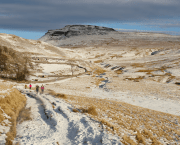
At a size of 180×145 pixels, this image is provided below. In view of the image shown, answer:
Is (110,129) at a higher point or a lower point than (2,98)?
lower

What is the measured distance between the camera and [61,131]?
13.2 meters

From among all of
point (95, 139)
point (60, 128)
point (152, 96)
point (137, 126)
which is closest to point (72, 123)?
point (60, 128)

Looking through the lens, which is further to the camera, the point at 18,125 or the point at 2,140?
the point at 18,125

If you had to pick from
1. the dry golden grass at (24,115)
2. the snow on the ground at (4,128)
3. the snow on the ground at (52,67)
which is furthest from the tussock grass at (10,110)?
the snow on the ground at (52,67)

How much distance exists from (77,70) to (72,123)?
61190mm

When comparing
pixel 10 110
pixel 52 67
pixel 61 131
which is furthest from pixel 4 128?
pixel 52 67

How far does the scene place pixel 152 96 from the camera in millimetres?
35094

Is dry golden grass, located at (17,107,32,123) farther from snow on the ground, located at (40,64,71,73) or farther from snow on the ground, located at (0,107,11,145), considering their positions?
snow on the ground, located at (40,64,71,73)

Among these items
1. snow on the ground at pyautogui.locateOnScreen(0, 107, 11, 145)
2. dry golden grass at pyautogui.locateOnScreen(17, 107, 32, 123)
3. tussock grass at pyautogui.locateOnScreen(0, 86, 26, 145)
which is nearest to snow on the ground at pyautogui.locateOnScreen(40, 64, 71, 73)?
tussock grass at pyautogui.locateOnScreen(0, 86, 26, 145)

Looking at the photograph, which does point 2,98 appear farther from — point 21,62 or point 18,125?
point 21,62

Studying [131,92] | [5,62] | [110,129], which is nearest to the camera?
[110,129]

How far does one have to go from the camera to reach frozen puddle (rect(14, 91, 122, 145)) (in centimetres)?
1151

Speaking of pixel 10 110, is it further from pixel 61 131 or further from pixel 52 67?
pixel 52 67

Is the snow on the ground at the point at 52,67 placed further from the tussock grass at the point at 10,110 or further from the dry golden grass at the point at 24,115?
the dry golden grass at the point at 24,115
